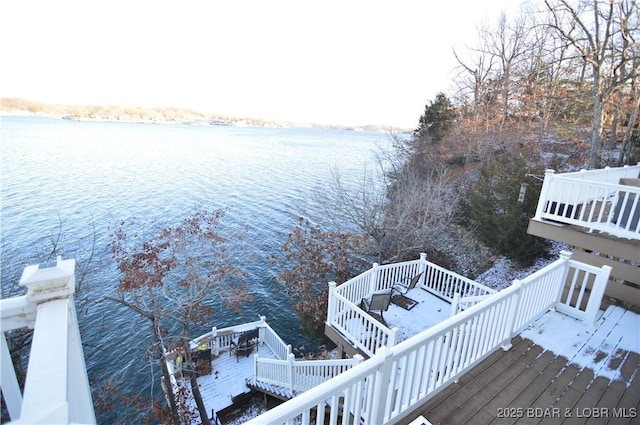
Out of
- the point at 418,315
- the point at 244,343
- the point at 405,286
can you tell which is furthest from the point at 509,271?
the point at 244,343

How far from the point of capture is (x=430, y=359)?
2.82m

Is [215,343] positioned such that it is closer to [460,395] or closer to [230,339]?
[230,339]

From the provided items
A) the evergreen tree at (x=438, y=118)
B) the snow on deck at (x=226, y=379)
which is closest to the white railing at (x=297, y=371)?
the snow on deck at (x=226, y=379)

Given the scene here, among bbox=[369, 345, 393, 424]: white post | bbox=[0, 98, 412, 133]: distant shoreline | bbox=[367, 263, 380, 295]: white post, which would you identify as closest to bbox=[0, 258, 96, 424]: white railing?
bbox=[369, 345, 393, 424]: white post

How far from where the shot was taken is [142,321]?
11.1 meters

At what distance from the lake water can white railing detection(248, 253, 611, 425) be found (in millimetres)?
8405

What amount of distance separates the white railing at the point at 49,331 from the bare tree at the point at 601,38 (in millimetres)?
15137

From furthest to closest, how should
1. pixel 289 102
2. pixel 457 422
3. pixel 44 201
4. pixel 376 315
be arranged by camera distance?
pixel 289 102
pixel 44 201
pixel 376 315
pixel 457 422

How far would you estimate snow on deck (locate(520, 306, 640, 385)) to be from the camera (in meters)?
3.57

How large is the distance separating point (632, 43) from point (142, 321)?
1989 cm

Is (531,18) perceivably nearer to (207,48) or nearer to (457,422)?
(457,422)

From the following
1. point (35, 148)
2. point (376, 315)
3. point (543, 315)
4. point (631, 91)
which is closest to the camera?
point (543, 315)

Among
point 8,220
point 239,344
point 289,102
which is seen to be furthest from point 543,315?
point 289,102

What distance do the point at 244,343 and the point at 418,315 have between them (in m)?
6.12
